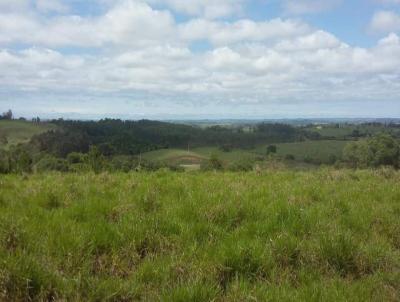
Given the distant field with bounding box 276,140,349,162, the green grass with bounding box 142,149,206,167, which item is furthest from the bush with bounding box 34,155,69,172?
the distant field with bounding box 276,140,349,162

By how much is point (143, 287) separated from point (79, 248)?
1297mm

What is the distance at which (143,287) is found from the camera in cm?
519

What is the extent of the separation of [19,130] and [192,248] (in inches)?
6227

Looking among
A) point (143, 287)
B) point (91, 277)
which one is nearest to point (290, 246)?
point (143, 287)

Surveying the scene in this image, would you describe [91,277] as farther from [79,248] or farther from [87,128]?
[87,128]

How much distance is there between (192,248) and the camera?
6.31 meters

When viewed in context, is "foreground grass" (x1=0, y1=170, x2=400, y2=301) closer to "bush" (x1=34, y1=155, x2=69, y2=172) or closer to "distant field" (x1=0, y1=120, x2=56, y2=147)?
"bush" (x1=34, y1=155, x2=69, y2=172)

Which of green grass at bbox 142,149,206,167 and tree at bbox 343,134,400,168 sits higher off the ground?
tree at bbox 343,134,400,168

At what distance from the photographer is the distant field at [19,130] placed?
139887 millimetres

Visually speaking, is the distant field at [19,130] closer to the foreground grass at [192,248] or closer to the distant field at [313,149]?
the distant field at [313,149]

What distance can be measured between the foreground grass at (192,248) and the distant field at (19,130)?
135370 millimetres

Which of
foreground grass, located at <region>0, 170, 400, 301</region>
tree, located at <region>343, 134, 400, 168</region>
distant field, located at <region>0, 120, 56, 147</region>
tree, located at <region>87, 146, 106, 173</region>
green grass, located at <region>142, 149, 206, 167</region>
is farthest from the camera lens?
distant field, located at <region>0, 120, 56, 147</region>

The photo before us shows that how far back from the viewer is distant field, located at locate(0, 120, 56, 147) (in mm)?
139887

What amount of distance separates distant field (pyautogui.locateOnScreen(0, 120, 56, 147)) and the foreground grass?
135370 millimetres
